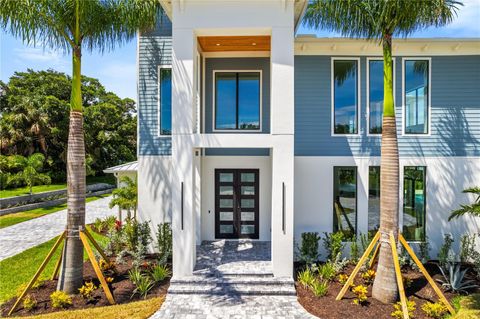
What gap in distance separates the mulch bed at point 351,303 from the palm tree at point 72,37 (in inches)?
219

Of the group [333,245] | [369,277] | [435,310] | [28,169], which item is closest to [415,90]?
[333,245]

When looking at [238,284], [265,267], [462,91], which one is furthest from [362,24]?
[238,284]

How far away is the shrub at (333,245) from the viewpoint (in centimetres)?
744

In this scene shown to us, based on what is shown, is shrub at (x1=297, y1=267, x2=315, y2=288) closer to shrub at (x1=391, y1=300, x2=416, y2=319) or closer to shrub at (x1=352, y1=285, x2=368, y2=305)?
shrub at (x1=352, y1=285, x2=368, y2=305)

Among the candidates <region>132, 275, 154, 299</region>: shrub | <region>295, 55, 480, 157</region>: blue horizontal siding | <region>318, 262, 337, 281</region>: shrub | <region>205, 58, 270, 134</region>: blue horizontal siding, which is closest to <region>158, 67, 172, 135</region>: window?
<region>205, 58, 270, 134</region>: blue horizontal siding

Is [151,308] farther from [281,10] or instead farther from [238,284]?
[281,10]

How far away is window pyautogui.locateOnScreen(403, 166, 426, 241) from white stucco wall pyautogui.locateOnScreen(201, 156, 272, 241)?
173 inches

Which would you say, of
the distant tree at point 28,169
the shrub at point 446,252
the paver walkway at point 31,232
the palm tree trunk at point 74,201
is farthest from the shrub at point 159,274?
the distant tree at point 28,169

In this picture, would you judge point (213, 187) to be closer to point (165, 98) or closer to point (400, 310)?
point (165, 98)

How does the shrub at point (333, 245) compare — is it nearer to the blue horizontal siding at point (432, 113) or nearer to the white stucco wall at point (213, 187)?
the white stucco wall at point (213, 187)

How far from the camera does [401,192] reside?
823cm

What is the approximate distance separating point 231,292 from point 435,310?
4453 mm

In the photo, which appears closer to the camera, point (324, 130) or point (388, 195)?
point (388, 195)

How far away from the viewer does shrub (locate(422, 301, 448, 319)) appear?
539cm
